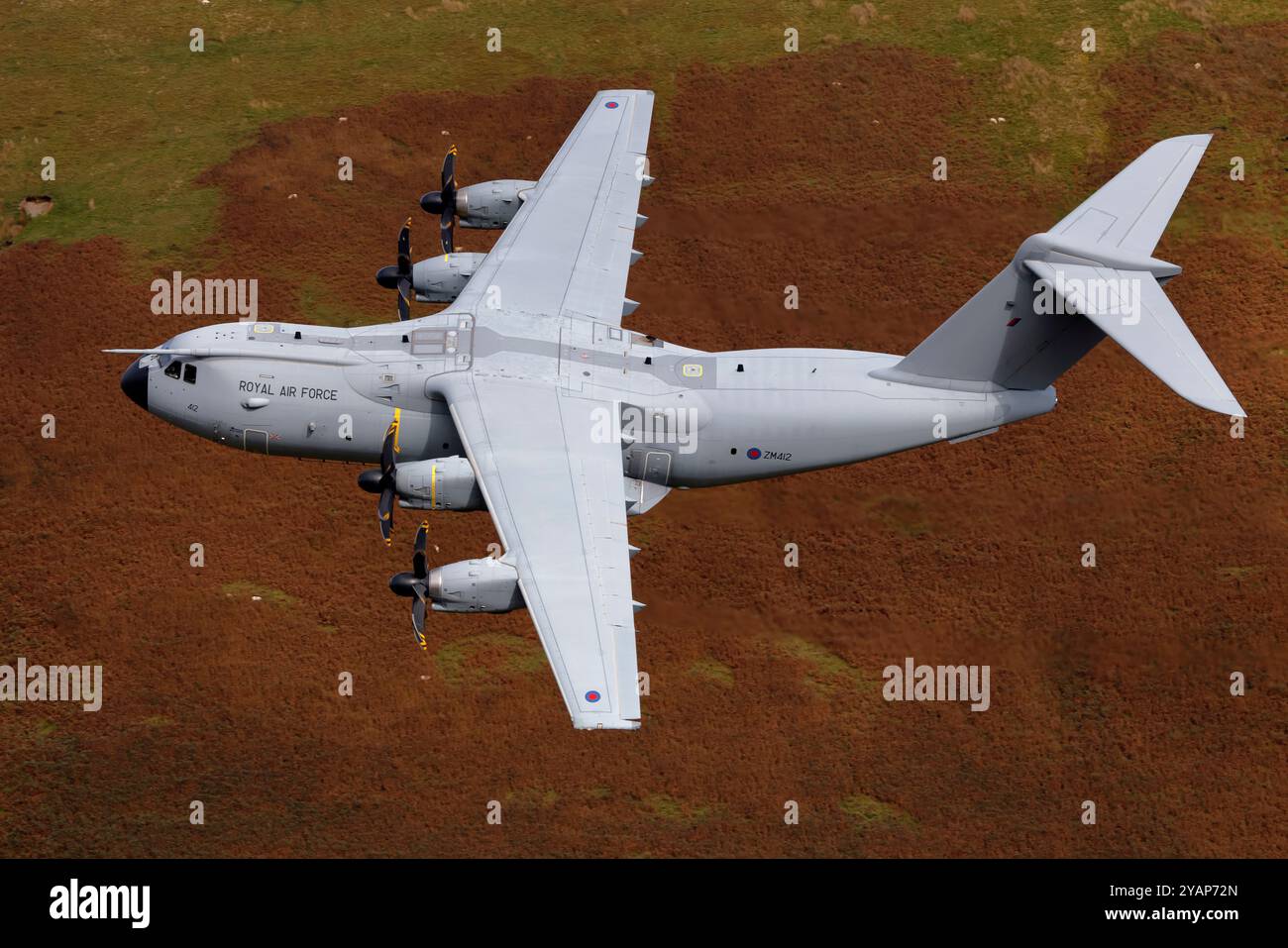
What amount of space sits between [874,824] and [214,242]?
29375 mm

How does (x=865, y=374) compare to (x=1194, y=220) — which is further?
(x=1194, y=220)

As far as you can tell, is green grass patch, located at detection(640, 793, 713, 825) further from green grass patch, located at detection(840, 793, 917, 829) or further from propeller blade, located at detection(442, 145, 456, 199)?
propeller blade, located at detection(442, 145, 456, 199)

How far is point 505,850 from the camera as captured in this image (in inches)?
1526

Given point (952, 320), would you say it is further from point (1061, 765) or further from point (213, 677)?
point (213, 677)

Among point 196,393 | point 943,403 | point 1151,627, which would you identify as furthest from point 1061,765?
point 196,393

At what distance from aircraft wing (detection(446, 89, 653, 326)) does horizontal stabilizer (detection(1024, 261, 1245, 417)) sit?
37.8 ft

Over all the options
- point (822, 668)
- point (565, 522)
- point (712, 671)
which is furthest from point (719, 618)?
point (565, 522)

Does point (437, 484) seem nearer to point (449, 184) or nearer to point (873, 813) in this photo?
point (449, 184)

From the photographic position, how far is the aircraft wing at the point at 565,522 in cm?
3141

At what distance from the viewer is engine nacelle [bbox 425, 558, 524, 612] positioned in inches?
1310

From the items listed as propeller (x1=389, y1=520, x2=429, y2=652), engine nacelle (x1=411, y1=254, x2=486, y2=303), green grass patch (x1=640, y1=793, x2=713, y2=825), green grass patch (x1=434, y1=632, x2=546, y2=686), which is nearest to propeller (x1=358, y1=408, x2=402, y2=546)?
propeller (x1=389, y1=520, x2=429, y2=652)

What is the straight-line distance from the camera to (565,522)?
113 feet

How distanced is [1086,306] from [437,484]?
15.8 m

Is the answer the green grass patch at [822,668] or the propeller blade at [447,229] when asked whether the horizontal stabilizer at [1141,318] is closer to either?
the green grass patch at [822,668]
